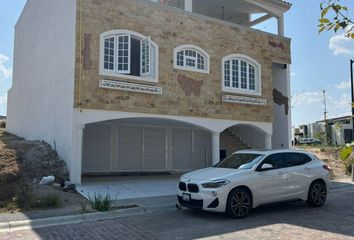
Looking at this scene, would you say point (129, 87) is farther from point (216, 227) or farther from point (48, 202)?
point (216, 227)

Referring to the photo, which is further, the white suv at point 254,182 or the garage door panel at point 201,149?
the garage door panel at point 201,149

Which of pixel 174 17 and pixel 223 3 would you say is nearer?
pixel 174 17

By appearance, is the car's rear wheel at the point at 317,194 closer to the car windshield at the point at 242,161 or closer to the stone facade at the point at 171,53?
the car windshield at the point at 242,161

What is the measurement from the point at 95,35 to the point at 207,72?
17.9ft

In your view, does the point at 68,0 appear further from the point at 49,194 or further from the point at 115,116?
the point at 49,194

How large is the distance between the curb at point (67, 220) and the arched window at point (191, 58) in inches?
318

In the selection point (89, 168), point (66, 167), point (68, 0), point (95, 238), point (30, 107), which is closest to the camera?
point (95, 238)

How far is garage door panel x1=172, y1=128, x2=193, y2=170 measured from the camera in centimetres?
2066

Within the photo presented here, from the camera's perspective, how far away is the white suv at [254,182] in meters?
9.20

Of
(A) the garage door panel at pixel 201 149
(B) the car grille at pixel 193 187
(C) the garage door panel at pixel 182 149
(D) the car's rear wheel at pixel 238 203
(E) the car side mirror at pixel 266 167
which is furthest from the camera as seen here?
(A) the garage door panel at pixel 201 149

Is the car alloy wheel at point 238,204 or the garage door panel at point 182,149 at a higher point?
the garage door panel at point 182,149

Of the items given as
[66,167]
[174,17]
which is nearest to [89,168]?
[66,167]

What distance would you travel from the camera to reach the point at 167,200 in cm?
1148

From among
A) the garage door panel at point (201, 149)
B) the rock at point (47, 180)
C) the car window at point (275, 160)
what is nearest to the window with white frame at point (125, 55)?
the rock at point (47, 180)
